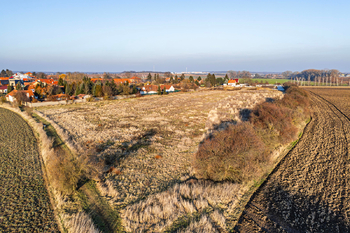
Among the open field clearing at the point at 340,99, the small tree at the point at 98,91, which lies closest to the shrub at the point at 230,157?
Result: the open field clearing at the point at 340,99

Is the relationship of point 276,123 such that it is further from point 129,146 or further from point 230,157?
point 129,146

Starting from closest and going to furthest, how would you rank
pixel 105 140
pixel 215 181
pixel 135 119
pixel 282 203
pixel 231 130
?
pixel 282 203 → pixel 215 181 → pixel 231 130 → pixel 105 140 → pixel 135 119

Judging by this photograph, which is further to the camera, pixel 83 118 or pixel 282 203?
pixel 83 118

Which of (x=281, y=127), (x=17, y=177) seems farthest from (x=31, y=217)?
(x=281, y=127)

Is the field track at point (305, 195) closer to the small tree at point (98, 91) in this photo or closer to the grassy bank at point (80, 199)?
the grassy bank at point (80, 199)

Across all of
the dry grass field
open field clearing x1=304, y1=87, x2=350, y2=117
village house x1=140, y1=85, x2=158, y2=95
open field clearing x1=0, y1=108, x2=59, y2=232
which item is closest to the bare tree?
the dry grass field

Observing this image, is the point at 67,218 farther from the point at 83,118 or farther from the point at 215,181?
the point at 83,118
